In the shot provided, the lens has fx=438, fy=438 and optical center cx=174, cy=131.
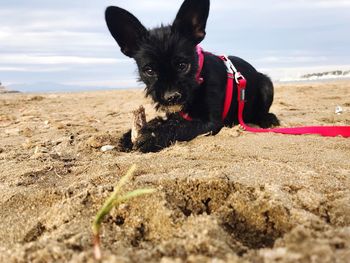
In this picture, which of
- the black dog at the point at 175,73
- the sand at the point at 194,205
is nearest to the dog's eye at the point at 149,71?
the black dog at the point at 175,73

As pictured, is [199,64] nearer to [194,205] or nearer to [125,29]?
[125,29]

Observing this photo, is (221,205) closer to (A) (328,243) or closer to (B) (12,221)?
(A) (328,243)

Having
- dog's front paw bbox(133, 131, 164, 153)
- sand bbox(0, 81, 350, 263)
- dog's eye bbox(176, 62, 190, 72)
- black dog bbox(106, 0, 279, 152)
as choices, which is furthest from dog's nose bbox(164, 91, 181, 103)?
sand bbox(0, 81, 350, 263)

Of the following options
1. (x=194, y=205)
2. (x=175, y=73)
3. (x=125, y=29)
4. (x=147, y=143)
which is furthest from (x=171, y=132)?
(x=194, y=205)

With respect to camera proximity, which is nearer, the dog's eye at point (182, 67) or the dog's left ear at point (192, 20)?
the dog's eye at point (182, 67)

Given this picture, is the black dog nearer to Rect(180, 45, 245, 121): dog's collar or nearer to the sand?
Rect(180, 45, 245, 121): dog's collar

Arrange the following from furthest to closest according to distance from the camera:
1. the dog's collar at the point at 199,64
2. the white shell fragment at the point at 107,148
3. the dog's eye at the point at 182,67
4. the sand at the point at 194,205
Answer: the dog's collar at the point at 199,64 → the dog's eye at the point at 182,67 → the white shell fragment at the point at 107,148 → the sand at the point at 194,205

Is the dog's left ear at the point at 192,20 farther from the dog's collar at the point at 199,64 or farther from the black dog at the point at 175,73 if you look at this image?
the dog's collar at the point at 199,64
